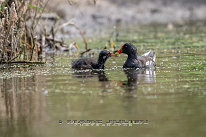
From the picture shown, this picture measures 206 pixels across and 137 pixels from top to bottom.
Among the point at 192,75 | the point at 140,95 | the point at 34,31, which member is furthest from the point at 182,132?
the point at 34,31

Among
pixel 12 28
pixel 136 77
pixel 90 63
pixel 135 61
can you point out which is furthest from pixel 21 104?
pixel 135 61

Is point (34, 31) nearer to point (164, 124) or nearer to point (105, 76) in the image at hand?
point (105, 76)

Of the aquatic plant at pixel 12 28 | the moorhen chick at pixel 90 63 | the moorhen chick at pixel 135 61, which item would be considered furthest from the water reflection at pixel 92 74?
the aquatic plant at pixel 12 28

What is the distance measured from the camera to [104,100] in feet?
22.8

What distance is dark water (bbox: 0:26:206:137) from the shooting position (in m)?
5.41

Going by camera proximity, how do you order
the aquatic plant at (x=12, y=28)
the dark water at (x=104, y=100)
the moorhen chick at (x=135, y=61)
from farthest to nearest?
the moorhen chick at (x=135, y=61) → the aquatic plant at (x=12, y=28) → the dark water at (x=104, y=100)

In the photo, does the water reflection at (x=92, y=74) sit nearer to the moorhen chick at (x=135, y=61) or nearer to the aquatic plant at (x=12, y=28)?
the moorhen chick at (x=135, y=61)

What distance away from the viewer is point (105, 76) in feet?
32.4

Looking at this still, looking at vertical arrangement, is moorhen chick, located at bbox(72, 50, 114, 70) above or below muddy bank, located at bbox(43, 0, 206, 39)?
below

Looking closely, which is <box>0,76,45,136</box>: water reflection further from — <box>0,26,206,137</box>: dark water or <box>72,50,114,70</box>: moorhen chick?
<box>72,50,114,70</box>: moorhen chick

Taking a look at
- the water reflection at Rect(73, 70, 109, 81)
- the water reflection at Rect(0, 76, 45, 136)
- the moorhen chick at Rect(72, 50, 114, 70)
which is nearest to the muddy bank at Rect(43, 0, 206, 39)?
the moorhen chick at Rect(72, 50, 114, 70)

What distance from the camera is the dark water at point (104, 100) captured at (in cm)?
541

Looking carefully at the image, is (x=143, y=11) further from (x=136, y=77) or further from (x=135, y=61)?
(x=136, y=77)

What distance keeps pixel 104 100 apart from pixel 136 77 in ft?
8.87
